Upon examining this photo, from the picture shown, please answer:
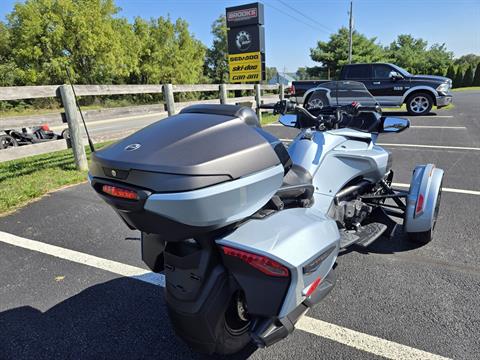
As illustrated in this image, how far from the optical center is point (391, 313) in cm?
219

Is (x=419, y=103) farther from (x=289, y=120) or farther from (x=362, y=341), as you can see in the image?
(x=362, y=341)

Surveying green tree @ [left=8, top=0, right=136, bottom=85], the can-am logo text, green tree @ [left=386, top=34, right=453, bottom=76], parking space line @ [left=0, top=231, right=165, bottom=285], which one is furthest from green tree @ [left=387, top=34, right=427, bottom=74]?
parking space line @ [left=0, top=231, right=165, bottom=285]

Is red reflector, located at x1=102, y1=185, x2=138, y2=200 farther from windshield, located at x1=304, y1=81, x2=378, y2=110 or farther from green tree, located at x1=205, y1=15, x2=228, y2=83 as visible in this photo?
green tree, located at x1=205, y1=15, x2=228, y2=83

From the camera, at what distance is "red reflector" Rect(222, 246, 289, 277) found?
4.71 feet

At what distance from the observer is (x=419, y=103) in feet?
40.8

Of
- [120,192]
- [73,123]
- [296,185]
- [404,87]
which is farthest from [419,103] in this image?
[120,192]

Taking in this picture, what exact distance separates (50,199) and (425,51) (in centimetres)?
6895

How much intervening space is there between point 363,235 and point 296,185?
1.15 metres

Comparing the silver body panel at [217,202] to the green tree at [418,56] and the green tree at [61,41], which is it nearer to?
the green tree at [61,41]

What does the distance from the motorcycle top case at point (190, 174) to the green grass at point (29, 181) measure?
346 cm

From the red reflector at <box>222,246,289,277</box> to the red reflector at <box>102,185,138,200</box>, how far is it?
499 millimetres

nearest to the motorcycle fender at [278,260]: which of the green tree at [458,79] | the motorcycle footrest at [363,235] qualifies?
the motorcycle footrest at [363,235]

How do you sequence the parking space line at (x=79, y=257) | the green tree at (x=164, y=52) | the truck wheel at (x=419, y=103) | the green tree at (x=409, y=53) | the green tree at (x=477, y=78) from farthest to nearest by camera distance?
the green tree at (x=409, y=53) < the green tree at (x=477, y=78) < the green tree at (x=164, y=52) < the truck wheel at (x=419, y=103) < the parking space line at (x=79, y=257)

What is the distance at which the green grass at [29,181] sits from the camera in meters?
4.34
